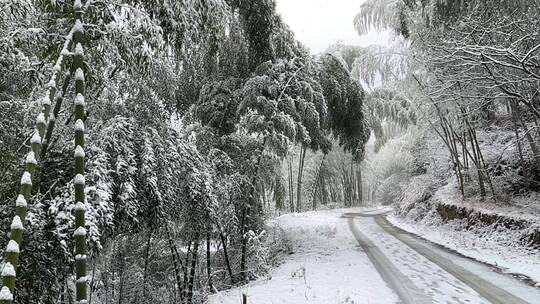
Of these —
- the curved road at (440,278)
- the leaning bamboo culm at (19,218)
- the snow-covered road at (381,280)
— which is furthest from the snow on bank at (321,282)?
the leaning bamboo culm at (19,218)

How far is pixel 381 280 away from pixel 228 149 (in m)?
3.96

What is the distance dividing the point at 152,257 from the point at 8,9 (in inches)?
277

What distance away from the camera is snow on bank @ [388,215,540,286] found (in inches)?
320

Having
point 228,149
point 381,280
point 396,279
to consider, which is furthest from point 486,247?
point 228,149

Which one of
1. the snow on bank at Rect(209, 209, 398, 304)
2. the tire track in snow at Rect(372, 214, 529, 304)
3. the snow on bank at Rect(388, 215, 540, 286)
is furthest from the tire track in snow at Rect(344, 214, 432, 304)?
the snow on bank at Rect(388, 215, 540, 286)

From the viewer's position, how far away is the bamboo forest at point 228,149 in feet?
10.6

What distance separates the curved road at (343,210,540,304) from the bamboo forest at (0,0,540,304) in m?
0.05

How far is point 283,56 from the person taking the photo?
8938 millimetres

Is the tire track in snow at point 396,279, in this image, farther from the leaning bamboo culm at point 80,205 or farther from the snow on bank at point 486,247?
the leaning bamboo culm at point 80,205

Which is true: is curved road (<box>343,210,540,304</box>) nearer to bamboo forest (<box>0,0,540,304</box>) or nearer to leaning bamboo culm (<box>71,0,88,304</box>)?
bamboo forest (<box>0,0,540,304</box>)

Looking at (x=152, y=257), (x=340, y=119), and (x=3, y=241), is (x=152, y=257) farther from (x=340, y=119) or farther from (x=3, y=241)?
(x=3, y=241)

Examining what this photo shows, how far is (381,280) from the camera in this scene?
23.1 ft

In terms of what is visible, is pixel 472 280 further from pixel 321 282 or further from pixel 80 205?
pixel 80 205

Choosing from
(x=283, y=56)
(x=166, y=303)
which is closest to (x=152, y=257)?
(x=166, y=303)
